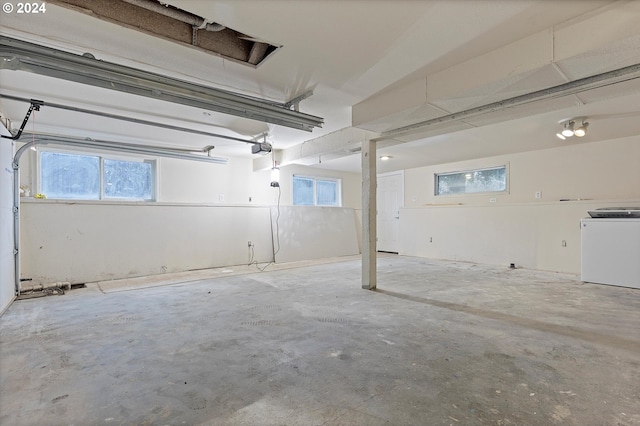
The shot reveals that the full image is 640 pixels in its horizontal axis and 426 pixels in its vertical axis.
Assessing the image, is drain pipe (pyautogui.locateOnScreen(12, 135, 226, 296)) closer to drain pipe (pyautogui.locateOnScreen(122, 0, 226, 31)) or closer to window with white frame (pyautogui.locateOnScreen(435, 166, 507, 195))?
drain pipe (pyautogui.locateOnScreen(122, 0, 226, 31))

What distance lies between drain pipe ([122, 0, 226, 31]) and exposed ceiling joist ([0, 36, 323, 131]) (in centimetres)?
63

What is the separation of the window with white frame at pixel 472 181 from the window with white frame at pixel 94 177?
6.55 m

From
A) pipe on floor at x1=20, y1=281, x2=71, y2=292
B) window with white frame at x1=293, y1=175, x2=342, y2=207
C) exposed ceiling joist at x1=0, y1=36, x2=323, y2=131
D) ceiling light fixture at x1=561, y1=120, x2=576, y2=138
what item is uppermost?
ceiling light fixture at x1=561, y1=120, x2=576, y2=138

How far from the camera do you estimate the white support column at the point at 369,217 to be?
4.21 metres

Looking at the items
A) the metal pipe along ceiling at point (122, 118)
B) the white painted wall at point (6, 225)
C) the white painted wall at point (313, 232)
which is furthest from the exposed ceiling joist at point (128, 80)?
the white painted wall at point (313, 232)

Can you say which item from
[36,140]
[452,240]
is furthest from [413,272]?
[36,140]

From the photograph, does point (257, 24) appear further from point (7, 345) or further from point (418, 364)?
point (7, 345)

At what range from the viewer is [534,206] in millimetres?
5785

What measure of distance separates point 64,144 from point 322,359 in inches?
197

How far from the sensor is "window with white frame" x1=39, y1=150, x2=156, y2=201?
4.89 m

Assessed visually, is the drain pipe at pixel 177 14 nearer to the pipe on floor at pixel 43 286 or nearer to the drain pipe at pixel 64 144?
the drain pipe at pixel 64 144

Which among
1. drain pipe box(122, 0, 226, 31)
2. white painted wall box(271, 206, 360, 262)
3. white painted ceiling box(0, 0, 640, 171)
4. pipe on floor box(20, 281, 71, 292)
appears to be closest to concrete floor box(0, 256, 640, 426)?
pipe on floor box(20, 281, 71, 292)

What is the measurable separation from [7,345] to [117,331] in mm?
739

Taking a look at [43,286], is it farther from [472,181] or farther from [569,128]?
[472,181]
